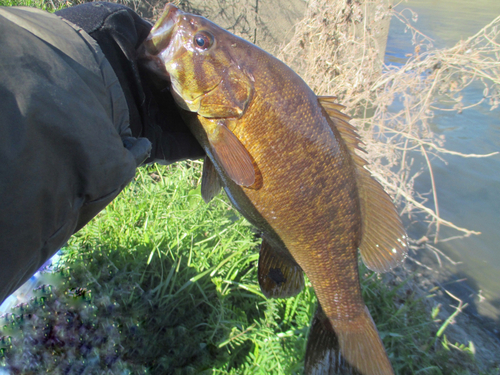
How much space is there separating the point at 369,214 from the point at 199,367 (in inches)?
59.0

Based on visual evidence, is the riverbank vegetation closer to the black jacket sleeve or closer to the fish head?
the black jacket sleeve

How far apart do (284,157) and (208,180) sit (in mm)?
526

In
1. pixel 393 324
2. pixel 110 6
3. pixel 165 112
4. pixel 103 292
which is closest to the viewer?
pixel 110 6

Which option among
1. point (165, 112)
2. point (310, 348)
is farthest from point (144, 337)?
point (165, 112)

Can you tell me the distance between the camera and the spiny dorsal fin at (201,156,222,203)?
6.03 feet

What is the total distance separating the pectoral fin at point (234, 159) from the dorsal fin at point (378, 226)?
0.61 m

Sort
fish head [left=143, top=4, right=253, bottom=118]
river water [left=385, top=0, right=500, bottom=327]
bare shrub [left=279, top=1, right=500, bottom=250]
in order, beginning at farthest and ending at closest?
river water [left=385, top=0, right=500, bottom=327] → bare shrub [left=279, top=1, right=500, bottom=250] → fish head [left=143, top=4, right=253, bottom=118]

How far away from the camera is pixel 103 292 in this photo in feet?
6.86

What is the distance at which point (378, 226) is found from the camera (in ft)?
5.97

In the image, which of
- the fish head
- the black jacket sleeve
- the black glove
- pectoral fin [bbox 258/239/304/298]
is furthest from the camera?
pectoral fin [bbox 258/239/304/298]

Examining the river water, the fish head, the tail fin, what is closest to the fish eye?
the fish head

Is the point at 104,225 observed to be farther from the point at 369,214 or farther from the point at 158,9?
the point at 158,9

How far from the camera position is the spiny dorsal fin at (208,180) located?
184 centimetres

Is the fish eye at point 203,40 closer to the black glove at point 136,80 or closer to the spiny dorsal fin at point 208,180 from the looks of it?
the black glove at point 136,80
